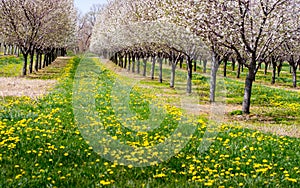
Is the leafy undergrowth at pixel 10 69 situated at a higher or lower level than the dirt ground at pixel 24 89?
higher

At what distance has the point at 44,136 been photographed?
10.7 metres

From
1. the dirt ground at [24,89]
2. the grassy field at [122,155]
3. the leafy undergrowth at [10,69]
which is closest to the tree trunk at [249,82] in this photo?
the grassy field at [122,155]

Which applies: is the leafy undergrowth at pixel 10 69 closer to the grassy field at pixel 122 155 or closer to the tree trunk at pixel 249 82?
the grassy field at pixel 122 155

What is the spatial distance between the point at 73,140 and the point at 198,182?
4.19 m

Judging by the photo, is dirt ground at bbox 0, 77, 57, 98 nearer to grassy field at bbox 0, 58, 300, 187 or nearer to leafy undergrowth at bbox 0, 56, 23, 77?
grassy field at bbox 0, 58, 300, 187

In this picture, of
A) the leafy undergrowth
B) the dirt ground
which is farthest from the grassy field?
the leafy undergrowth

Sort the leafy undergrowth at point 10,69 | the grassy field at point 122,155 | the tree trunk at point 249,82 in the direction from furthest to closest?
1. the leafy undergrowth at point 10,69
2. the tree trunk at point 249,82
3. the grassy field at point 122,155

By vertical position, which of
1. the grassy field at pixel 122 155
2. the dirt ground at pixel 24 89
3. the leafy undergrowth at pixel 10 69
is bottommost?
the grassy field at pixel 122 155

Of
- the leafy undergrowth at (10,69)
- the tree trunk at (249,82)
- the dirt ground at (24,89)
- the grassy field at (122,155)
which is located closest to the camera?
the grassy field at (122,155)

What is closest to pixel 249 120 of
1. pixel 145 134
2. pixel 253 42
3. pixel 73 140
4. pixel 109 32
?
pixel 253 42

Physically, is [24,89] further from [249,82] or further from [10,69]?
[10,69]

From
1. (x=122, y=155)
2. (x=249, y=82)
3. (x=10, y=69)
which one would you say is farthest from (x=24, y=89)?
(x=10, y=69)

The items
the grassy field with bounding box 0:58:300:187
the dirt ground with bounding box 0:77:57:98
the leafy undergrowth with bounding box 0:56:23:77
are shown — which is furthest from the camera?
the leafy undergrowth with bounding box 0:56:23:77

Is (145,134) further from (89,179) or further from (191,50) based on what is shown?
(191,50)
